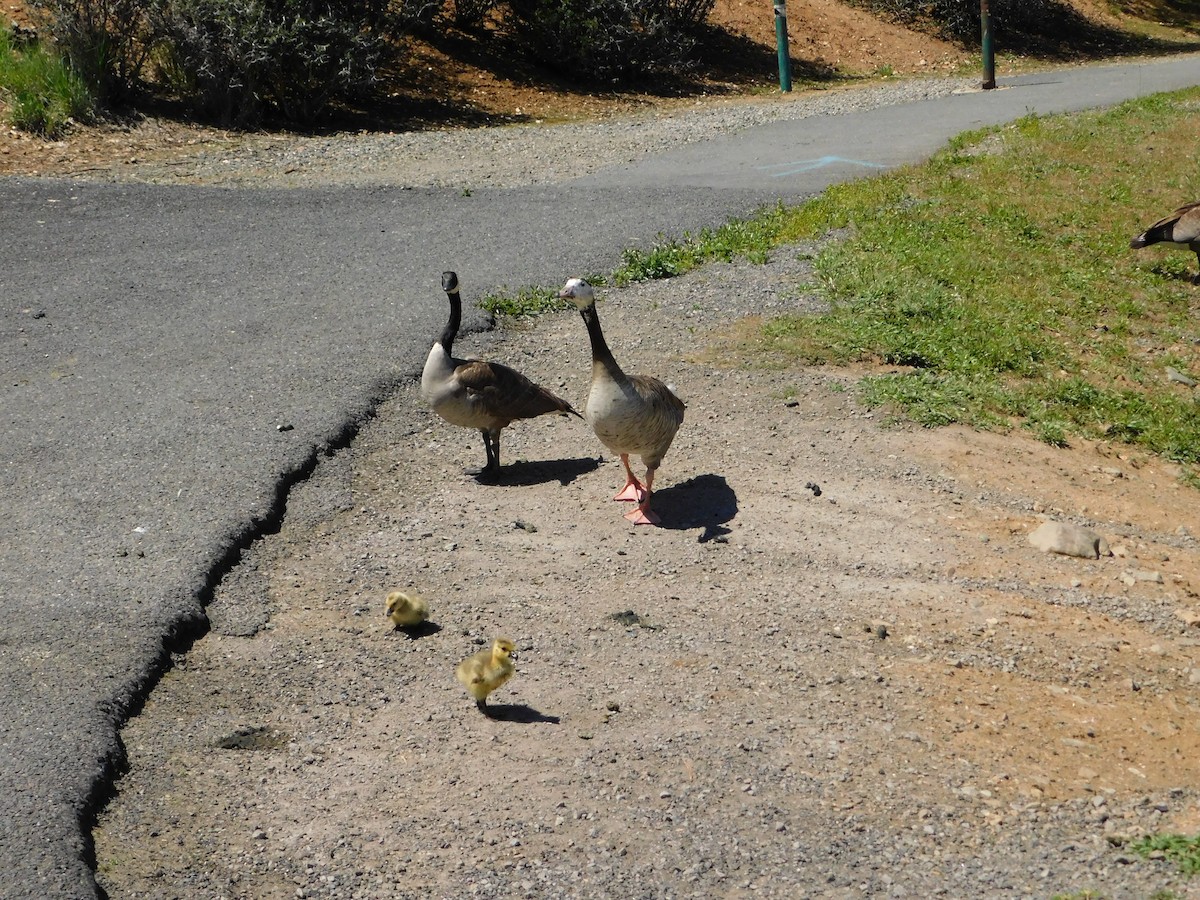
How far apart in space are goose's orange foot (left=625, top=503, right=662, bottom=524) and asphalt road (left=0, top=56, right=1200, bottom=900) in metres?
1.85

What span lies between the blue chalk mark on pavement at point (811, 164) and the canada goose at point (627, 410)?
8776mm

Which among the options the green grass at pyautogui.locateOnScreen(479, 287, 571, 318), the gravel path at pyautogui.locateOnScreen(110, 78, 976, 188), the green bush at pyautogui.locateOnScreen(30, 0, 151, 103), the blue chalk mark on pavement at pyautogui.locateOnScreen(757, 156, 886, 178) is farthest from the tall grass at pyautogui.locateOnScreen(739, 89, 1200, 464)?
the green bush at pyautogui.locateOnScreen(30, 0, 151, 103)

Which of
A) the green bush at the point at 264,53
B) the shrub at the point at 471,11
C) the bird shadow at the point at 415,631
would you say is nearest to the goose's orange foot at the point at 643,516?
the bird shadow at the point at 415,631

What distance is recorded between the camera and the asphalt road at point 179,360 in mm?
5219

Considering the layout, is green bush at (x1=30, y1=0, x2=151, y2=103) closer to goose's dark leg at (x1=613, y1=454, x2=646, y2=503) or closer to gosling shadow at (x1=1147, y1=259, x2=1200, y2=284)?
goose's dark leg at (x1=613, y1=454, x2=646, y2=503)

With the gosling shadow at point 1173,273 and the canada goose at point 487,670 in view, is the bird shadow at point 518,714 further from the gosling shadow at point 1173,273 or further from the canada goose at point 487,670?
the gosling shadow at point 1173,273

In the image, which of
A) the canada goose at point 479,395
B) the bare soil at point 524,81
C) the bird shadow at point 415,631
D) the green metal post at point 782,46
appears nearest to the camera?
the bird shadow at point 415,631

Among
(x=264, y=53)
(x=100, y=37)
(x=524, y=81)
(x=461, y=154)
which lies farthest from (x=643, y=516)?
(x=524, y=81)

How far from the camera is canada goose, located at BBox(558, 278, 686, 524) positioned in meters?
6.59

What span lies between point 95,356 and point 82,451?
1848 mm

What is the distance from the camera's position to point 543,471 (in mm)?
7750

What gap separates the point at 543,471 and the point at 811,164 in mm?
9023

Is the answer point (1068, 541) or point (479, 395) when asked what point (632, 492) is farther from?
point (1068, 541)

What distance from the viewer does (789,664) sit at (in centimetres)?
559
